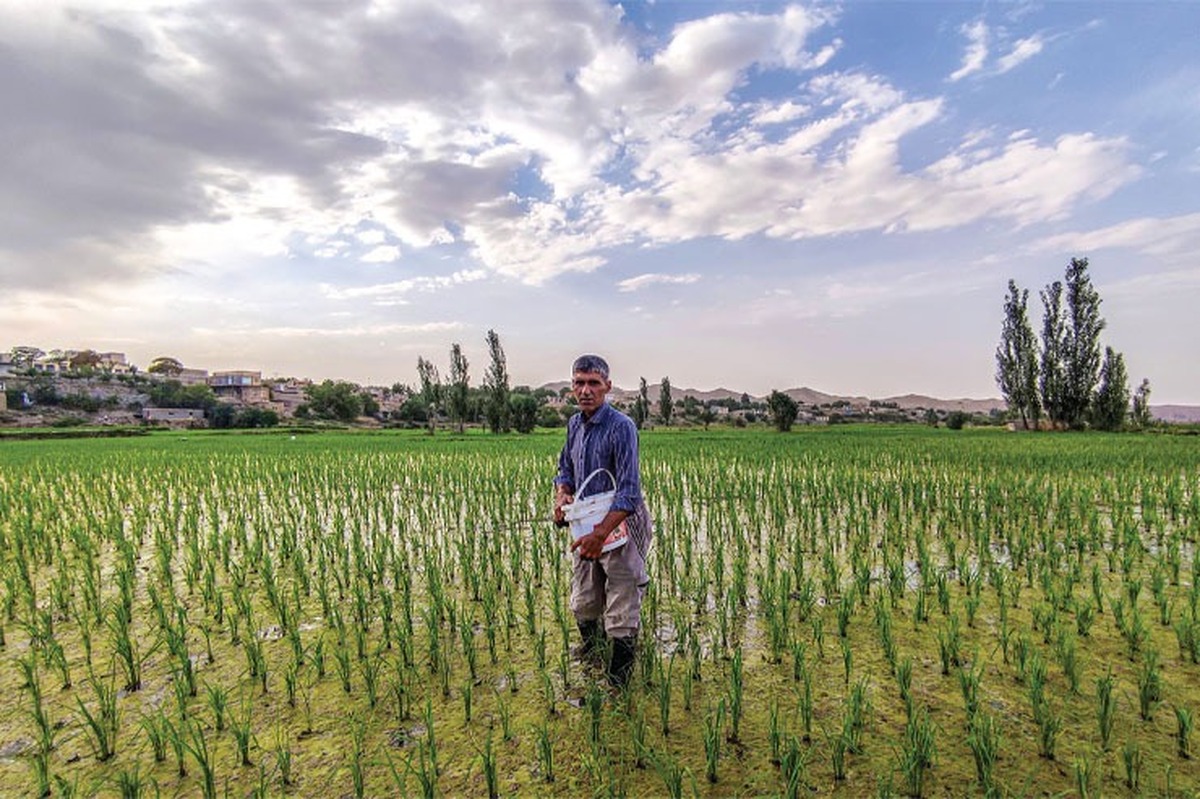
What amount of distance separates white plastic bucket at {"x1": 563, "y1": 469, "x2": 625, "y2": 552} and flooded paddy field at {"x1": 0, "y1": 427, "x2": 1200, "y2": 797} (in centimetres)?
58

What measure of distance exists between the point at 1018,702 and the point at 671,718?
60.7 inches

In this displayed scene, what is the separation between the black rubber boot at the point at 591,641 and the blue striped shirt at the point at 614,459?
489 millimetres

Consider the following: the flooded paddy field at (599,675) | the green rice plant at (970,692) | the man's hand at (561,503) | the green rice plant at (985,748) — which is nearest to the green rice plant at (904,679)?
the flooded paddy field at (599,675)

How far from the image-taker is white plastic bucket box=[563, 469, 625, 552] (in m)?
2.77

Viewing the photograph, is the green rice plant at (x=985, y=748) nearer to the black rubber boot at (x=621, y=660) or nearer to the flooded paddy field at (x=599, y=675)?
the flooded paddy field at (x=599, y=675)

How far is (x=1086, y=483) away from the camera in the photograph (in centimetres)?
900

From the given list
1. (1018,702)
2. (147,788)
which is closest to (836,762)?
(1018,702)

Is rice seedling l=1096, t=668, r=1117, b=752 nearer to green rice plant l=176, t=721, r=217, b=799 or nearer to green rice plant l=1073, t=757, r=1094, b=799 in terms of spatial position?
green rice plant l=1073, t=757, r=1094, b=799

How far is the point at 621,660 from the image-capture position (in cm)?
282

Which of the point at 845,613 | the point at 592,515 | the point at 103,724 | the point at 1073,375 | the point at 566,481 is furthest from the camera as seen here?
the point at 1073,375

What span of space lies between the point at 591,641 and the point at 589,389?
52.5 inches

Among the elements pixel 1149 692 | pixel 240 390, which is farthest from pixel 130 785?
pixel 240 390

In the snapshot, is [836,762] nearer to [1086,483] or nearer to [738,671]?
[738,671]

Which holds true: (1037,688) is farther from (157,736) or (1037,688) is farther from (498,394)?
(498,394)
